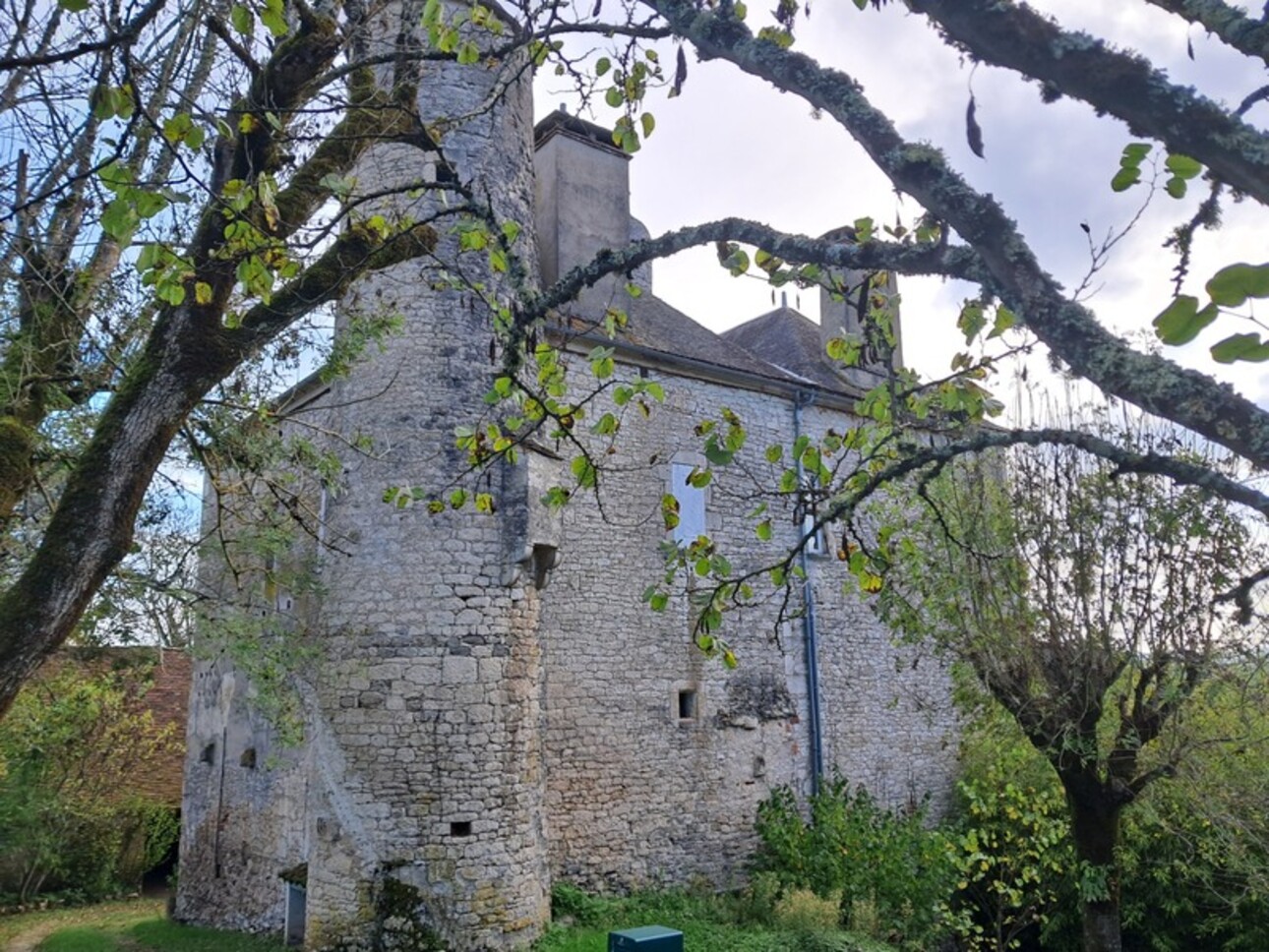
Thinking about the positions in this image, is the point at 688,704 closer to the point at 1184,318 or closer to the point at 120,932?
the point at 120,932

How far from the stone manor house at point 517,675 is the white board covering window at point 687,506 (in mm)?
49

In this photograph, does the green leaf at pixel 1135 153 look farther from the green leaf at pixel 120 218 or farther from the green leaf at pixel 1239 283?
the green leaf at pixel 120 218

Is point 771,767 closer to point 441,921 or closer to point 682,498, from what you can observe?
point 682,498

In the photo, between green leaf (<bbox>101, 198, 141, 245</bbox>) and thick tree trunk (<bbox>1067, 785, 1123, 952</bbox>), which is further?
thick tree trunk (<bbox>1067, 785, 1123, 952</bbox>)

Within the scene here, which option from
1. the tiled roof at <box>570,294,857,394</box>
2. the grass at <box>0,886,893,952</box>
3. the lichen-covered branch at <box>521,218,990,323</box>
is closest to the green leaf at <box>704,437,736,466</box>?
the lichen-covered branch at <box>521,218,990,323</box>

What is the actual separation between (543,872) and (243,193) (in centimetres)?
741

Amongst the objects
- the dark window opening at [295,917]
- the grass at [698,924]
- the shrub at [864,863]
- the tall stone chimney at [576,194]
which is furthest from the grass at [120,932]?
the tall stone chimney at [576,194]

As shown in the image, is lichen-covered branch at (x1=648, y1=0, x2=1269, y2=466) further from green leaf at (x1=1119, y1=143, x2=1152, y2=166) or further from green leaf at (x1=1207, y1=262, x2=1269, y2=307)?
green leaf at (x1=1207, y1=262, x2=1269, y2=307)

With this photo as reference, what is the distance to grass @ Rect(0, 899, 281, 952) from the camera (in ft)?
32.9

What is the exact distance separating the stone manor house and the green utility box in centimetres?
299

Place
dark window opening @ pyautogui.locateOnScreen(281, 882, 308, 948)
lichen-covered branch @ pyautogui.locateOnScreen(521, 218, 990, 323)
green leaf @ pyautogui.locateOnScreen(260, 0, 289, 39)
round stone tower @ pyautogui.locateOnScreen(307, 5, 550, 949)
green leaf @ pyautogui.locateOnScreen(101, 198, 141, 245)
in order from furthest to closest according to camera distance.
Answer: dark window opening @ pyautogui.locateOnScreen(281, 882, 308, 948), round stone tower @ pyautogui.locateOnScreen(307, 5, 550, 949), green leaf @ pyautogui.locateOnScreen(260, 0, 289, 39), green leaf @ pyautogui.locateOnScreen(101, 198, 141, 245), lichen-covered branch @ pyautogui.locateOnScreen(521, 218, 990, 323)

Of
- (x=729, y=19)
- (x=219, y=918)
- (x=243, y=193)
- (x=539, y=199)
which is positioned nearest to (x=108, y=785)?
(x=219, y=918)

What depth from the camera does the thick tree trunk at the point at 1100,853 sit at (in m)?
7.65

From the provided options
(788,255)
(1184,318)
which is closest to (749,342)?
(788,255)
